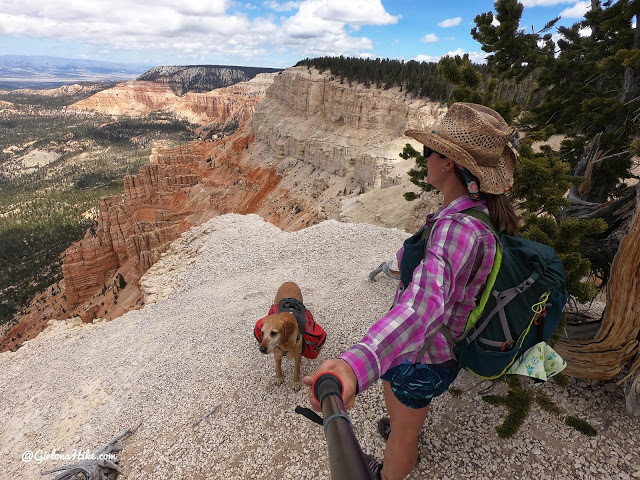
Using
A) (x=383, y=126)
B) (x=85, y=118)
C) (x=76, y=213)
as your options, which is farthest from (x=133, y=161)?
(x=383, y=126)

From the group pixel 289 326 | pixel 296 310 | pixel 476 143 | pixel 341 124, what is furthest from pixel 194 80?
pixel 476 143

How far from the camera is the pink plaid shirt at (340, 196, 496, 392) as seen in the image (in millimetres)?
1334

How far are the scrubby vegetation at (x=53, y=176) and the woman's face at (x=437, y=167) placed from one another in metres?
44.4

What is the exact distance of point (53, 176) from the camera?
325ft

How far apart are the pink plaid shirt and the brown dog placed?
2.58 m

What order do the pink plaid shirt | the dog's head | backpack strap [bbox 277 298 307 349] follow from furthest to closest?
backpack strap [bbox 277 298 307 349]
the dog's head
the pink plaid shirt

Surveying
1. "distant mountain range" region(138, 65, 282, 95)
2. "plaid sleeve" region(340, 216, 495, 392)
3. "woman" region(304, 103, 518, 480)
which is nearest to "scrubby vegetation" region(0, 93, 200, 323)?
"woman" region(304, 103, 518, 480)

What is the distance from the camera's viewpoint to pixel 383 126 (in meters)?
31.8

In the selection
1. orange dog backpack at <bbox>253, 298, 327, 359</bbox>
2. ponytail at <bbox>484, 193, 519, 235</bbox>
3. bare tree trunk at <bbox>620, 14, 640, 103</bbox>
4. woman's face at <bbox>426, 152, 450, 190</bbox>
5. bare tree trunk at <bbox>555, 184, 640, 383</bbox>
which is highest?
bare tree trunk at <bbox>620, 14, 640, 103</bbox>

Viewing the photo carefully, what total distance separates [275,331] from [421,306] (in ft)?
9.57

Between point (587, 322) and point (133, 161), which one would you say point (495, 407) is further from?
point (133, 161)

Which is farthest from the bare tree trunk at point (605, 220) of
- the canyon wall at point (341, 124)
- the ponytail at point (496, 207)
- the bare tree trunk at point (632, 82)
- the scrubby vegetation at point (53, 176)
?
the scrubby vegetation at point (53, 176)

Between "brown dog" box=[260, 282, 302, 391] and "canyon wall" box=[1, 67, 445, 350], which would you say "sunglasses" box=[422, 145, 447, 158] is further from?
"canyon wall" box=[1, 67, 445, 350]

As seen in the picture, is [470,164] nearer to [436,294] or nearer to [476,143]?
[476,143]
